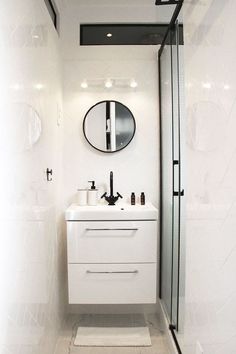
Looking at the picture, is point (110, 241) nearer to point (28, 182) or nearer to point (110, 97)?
point (28, 182)

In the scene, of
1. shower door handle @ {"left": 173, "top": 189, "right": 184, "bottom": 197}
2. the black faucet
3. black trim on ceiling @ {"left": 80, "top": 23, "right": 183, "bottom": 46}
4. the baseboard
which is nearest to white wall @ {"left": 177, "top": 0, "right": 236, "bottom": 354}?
shower door handle @ {"left": 173, "top": 189, "right": 184, "bottom": 197}

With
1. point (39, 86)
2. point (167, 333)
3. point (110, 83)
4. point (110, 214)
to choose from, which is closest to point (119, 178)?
point (110, 214)

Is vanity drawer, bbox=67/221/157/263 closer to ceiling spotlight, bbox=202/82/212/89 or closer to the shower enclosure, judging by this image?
the shower enclosure

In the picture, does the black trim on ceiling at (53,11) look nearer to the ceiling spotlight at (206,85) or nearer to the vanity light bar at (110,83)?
the vanity light bar at (110,83)

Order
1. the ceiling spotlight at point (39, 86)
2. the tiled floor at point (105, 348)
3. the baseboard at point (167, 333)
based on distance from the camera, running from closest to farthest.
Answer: the ceiling spotlight at point (39, 86) → the baseboard at point (167, 333) → the tiled floor at point (105, 348)

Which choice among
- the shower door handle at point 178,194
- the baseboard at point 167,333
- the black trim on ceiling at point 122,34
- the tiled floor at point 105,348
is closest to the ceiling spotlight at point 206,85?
the shower door handle at point 178,194

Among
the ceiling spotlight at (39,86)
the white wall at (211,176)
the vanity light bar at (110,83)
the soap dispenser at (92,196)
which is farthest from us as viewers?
the vanity light bar at (110,83)

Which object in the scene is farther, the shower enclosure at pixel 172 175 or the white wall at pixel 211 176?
the shower enclosure at pixel 172 175

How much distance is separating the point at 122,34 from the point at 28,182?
6.33 feet

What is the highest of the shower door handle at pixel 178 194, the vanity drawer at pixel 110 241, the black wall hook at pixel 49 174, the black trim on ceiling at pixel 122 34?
the black trim on ceiling at pixel 122 34

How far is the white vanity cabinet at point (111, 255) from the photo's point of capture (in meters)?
2.29

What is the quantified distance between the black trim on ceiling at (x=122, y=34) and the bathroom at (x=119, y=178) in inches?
0.6

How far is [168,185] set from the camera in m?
2.36

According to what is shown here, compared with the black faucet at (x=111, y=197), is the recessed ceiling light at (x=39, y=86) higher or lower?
higher
